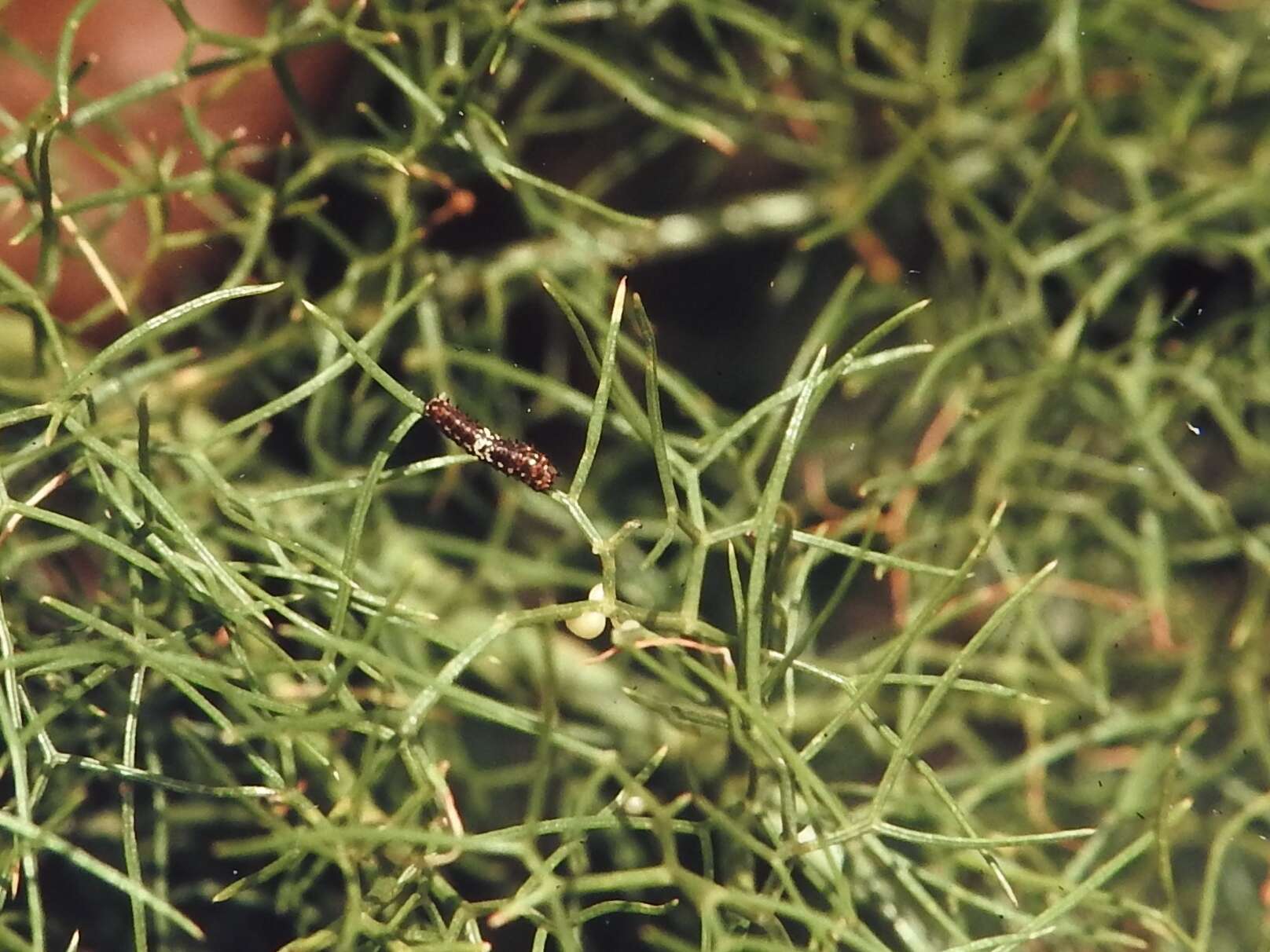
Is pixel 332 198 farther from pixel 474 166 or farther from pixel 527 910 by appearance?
pixel 527 910

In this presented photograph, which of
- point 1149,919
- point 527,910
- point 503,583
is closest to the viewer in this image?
point 527,910


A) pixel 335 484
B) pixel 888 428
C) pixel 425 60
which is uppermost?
pixel 425 60

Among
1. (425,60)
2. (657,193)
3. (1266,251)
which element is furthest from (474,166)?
(1266,251)

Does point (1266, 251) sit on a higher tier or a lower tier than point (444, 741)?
higher

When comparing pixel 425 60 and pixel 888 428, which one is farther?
pixel 888 428
